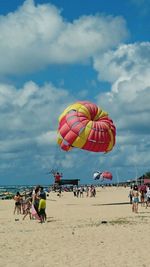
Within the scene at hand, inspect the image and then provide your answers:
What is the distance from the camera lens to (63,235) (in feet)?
50.9

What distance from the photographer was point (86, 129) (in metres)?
29.6

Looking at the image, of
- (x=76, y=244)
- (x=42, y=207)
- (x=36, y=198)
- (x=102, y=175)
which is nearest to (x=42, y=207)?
(x=42, y=207)

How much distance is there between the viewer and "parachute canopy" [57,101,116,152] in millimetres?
29734

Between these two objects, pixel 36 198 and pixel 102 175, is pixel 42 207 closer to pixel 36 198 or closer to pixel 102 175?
pixel 36 198

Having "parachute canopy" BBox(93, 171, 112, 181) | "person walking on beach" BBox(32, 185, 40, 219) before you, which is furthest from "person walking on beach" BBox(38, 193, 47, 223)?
"parachute canopy" BBox(93, 171, 112, 181)

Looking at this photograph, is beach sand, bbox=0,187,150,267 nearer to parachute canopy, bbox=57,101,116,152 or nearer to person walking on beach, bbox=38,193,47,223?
person walking on beach, bbox=38,193,47,223

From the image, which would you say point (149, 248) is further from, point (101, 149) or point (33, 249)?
point (101, 149)

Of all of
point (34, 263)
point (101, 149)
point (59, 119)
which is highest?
point (59, 119)

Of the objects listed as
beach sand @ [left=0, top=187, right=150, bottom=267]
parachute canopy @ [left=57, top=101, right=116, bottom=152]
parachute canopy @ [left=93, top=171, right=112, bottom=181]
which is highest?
parachute canopy @ [left=93, top=171, right=112, bottom=181]

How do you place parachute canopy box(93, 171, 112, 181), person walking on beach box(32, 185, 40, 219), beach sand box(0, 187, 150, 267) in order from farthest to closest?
parachute canopy box(93, 171, 112, 181) → person walking on beach box(32, 185, 40, 219) → beach sand box(0, 187, 150, 267)

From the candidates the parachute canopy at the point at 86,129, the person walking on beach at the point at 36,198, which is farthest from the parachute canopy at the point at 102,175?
the person walking on beach at the point at 36,198

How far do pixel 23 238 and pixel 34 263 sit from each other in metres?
4.27

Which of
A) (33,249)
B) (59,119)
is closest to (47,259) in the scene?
(33,249)

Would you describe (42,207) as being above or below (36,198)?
below
